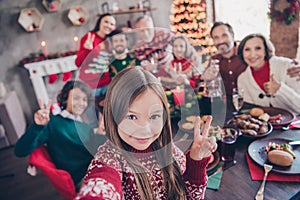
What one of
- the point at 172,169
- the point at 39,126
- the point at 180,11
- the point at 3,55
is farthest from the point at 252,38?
the point at 3,55

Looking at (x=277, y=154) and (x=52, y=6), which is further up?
(x=52, y=6)

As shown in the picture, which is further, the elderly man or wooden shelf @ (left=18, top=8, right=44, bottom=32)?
wooden shelf @ (left=18, top=8, right=44, bottom=32)

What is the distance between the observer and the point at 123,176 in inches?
23.3

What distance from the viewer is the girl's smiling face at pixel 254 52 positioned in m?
1.46

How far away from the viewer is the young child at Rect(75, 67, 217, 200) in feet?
1.61

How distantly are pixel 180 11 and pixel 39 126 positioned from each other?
85.3 inches

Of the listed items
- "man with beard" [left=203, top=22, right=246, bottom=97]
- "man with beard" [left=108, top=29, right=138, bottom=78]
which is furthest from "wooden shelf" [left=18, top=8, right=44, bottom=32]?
"man with beard" [left=203, top=22, right=246, bottom=97]

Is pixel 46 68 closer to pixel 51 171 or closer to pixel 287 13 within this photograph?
pixel 51 171

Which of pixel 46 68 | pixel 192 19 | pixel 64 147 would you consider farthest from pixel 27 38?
pixel 64 147

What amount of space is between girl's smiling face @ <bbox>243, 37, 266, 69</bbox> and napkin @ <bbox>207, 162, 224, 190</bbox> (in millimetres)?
844

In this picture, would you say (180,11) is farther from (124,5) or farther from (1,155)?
(1,155)

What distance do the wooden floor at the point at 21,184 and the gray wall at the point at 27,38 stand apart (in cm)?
109

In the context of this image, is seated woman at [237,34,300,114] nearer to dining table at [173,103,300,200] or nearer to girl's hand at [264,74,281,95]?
girl's hand at [264,74,281,95]

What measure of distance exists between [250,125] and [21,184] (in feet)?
6.31
